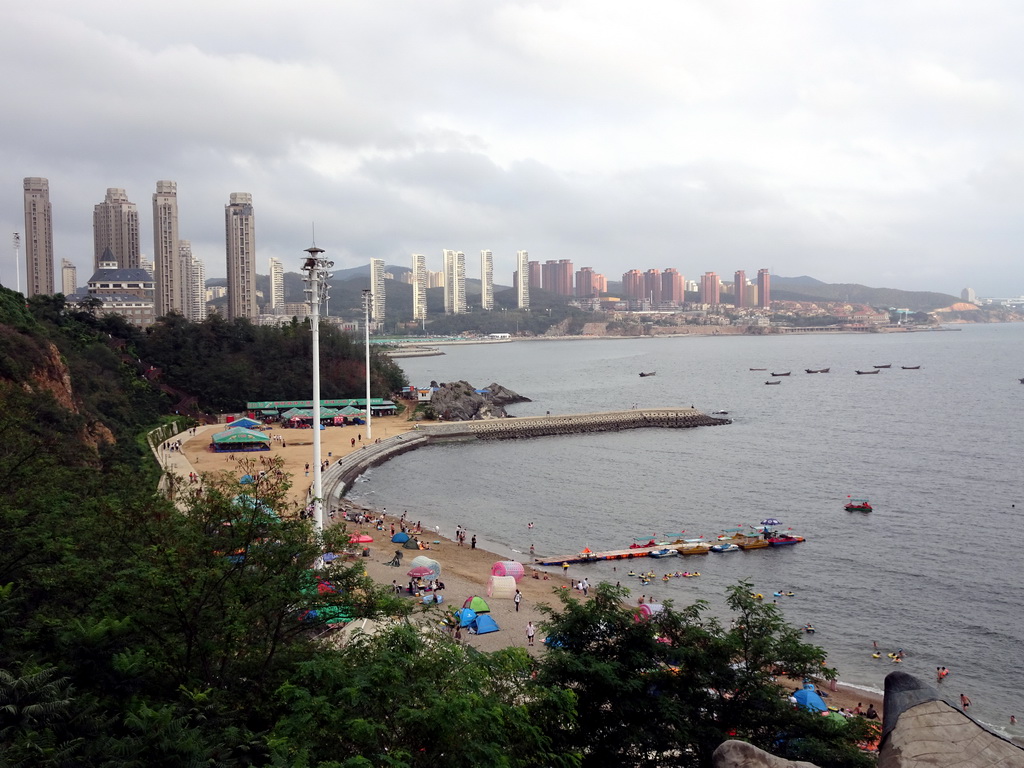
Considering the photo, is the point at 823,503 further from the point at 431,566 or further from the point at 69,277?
the point at 69,277

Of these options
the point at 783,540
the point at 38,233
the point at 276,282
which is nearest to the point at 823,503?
the point at 783,540

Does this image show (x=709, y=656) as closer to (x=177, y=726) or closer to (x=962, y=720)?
(x=962, y=720)

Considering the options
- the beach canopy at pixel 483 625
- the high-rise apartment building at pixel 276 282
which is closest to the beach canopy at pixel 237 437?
the beach canopy at pixel 483 625

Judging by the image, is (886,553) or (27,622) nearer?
(27,622)

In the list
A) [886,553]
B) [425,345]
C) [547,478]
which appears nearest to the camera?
[886,553]

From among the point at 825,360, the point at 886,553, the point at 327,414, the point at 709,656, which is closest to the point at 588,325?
the point at 825,360

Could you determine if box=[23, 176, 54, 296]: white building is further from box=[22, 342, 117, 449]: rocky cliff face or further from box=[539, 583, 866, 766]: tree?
box=[539, 583, 866, 766]: tree

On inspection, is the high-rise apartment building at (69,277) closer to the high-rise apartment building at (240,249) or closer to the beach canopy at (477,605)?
the high-rise apartment building at (240,249)
